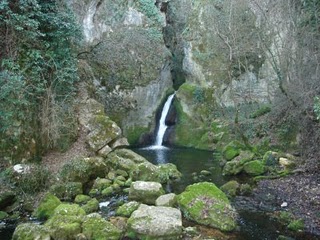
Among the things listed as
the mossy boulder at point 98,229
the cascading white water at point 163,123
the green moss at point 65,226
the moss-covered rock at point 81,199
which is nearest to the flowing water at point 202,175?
the cascading white water at point 163,123

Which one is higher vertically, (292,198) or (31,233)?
(31,233)

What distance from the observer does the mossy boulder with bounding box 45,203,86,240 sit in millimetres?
8344

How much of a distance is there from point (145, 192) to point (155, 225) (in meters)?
2.50

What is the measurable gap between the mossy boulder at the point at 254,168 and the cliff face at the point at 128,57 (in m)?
11.6

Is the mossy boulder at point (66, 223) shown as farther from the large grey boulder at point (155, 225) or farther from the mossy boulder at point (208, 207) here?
the mossy boulder at point (208, 207)

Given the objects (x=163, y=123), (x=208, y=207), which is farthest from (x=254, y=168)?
(x=163, y=123)

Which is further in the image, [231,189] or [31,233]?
[231,189]

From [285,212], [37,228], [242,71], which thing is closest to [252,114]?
[242,71]

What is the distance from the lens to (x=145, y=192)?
10945 millimetres

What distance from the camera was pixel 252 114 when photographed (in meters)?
22.5

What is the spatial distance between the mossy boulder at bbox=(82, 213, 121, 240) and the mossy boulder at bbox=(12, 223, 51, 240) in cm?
93

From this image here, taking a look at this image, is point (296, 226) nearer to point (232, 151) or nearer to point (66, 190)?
point (66, 190)

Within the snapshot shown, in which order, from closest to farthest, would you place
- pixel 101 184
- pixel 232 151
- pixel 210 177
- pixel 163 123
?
pixel 101 184 < pixel 210 177 < pixel 232 151 < pixel 163 123

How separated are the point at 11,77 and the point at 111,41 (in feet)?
42.4
